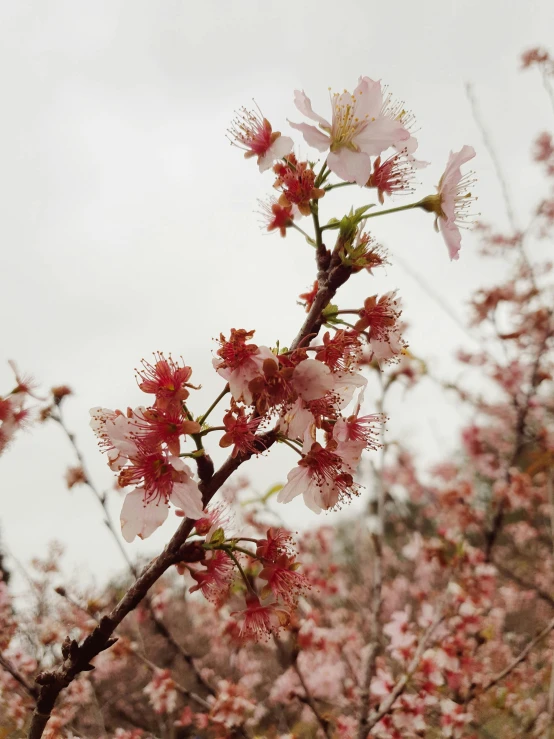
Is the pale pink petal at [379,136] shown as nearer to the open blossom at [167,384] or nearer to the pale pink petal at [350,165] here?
the pale pink petal at [350,165]

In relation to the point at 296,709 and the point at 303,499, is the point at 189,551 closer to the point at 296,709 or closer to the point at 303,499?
the point at 303,499

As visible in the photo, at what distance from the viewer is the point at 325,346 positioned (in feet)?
3.75

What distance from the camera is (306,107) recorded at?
1295 mm

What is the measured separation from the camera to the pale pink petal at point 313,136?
1.25 m

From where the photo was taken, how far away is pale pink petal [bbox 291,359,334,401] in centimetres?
103

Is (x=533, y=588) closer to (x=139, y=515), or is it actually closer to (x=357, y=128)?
(x=139, y=515)

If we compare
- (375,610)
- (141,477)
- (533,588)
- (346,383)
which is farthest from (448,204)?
(533,588)

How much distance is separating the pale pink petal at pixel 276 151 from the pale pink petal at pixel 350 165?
0.17 metres

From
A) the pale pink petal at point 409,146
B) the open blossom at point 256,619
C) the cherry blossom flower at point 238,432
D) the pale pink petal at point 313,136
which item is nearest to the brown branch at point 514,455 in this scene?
the open blossom at point 256,619

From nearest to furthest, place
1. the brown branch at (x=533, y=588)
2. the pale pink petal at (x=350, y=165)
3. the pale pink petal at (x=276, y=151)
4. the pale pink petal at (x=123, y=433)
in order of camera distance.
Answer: the pale pink petal at (x=123, y=433)
the pale pink petal at (x=350, y=165)
the pale pink petal at (x=276, y=151)
the brown branch at (x=533, y=588)

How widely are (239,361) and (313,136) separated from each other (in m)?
0.65

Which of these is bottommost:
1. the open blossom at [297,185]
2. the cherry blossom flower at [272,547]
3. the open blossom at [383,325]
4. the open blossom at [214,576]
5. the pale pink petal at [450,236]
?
the open blossom at [214,576]

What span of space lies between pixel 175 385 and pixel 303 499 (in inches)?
18.1

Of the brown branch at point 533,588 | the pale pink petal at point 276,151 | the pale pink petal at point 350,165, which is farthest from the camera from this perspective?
the brown branch at point 533,588
